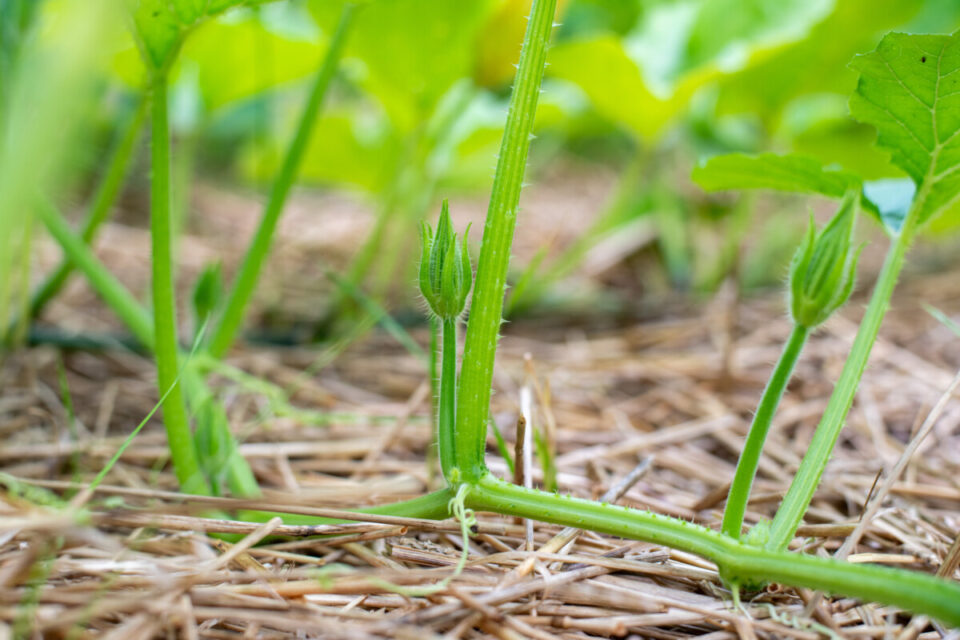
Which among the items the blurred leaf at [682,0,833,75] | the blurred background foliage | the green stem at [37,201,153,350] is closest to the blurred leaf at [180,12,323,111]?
the blurred background foliage

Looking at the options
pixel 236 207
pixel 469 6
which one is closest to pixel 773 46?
pixel 469 6

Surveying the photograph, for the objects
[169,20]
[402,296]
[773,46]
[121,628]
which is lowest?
[121,628]

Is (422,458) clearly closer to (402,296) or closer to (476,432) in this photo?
(476,432)

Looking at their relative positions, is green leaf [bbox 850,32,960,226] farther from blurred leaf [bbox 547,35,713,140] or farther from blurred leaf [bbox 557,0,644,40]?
blurred leaf [bbox 557,0,644,40]

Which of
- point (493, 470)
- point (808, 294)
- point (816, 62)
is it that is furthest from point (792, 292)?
point (816, 62)

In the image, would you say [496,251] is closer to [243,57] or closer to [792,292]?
[792,292]

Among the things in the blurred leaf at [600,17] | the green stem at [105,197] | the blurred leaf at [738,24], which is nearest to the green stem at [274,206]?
the green stem at [105,197]
